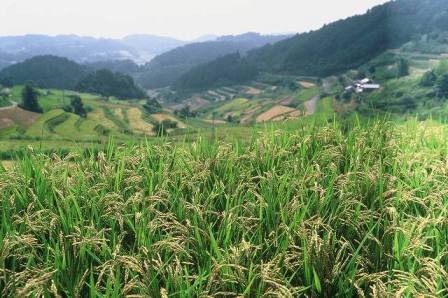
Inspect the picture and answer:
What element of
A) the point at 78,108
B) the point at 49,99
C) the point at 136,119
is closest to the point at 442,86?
the point at 136,119

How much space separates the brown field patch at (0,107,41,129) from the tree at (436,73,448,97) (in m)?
134

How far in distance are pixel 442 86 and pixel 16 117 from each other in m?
141

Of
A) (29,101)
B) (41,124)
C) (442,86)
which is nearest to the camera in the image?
(41,124)

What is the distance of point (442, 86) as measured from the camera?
139 metres

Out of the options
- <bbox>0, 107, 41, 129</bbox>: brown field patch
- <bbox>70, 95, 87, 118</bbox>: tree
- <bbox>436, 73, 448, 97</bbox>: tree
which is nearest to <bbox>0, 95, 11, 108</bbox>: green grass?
<bbox>0, 107, 41, 129</bbox>: brown field patch

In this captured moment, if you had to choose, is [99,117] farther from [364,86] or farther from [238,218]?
[238,218]

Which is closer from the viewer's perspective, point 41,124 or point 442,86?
point 41,124

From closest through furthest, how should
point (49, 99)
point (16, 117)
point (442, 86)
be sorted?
point (442, 86) < point (16, 117) < point (49, 99)

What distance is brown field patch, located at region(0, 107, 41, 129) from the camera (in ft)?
442

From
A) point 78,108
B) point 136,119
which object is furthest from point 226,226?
point 136,119

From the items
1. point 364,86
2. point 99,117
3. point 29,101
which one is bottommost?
point 99,117

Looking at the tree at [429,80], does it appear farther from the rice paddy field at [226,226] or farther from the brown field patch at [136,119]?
the rice paddy field at [226,226]

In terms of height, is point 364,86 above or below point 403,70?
below

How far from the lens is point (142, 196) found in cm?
502
